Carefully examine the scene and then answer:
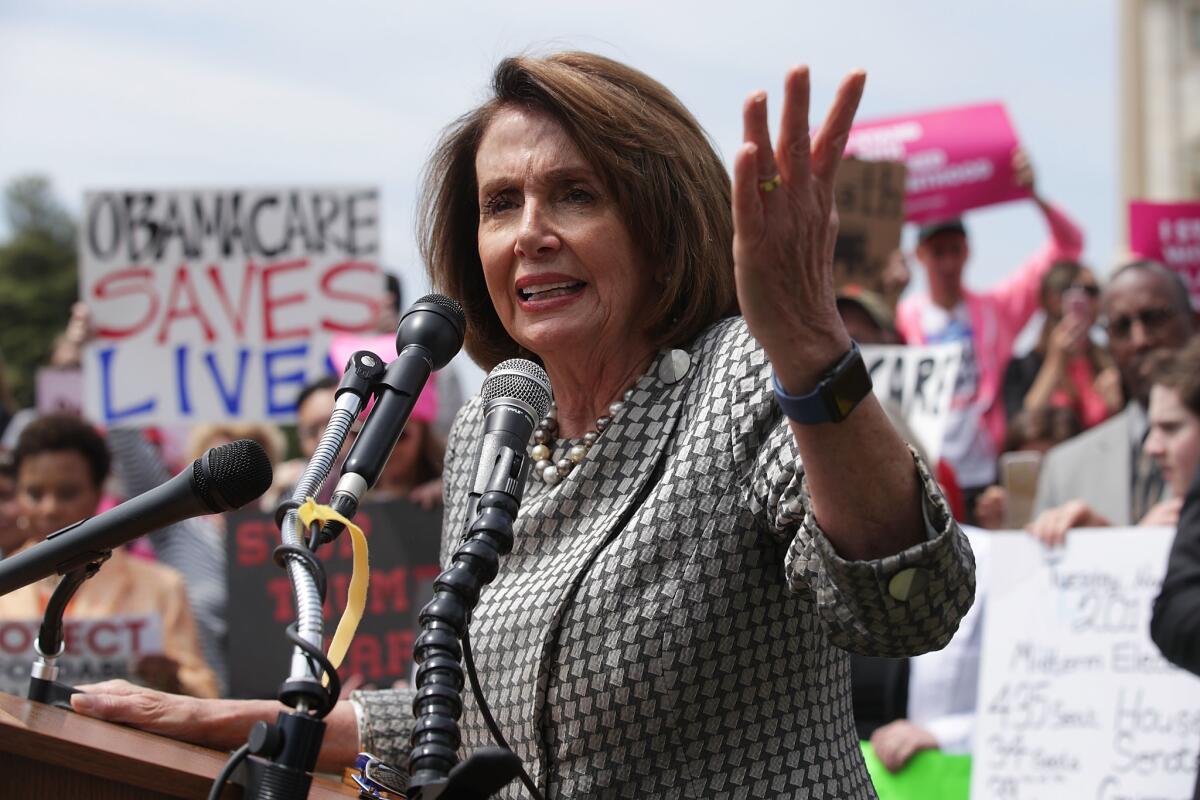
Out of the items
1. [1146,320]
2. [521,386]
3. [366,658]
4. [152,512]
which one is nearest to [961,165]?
[1146,320]

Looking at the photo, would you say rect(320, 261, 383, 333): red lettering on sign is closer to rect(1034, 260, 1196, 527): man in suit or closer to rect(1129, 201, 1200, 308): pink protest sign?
rect(1034, 260, 1196, 527): man in suit

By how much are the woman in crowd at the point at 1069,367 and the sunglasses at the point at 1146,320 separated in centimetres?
111

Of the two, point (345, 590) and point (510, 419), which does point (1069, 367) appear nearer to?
point (345, 590)

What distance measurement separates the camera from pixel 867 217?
7031 mm

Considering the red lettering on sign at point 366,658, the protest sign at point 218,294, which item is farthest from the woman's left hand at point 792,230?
the protest sign at point 218,294

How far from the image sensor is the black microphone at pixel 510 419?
186 cm

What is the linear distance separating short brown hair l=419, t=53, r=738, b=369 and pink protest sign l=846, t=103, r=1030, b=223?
19.7 ft

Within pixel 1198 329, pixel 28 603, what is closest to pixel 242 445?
pixel 28 603

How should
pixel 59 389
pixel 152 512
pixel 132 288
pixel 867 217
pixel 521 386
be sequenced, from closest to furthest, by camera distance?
1. pixel 152 512
2. pixel 521 386
3. pixel 867 217
4. pixel 132 288
5. pixel 59 389

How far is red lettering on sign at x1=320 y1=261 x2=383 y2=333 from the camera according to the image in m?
7.54

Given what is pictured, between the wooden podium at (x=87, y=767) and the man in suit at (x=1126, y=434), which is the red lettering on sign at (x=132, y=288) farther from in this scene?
the wooden podium at (x=87, y=767)

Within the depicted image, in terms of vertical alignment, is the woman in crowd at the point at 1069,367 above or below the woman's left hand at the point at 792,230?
below

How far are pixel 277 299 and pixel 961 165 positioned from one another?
3880 millimetres

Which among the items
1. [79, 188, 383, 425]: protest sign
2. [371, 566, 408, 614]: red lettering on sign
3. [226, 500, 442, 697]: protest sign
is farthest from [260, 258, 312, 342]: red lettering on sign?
[371, 566, 408, 614]: red lettering on sign
